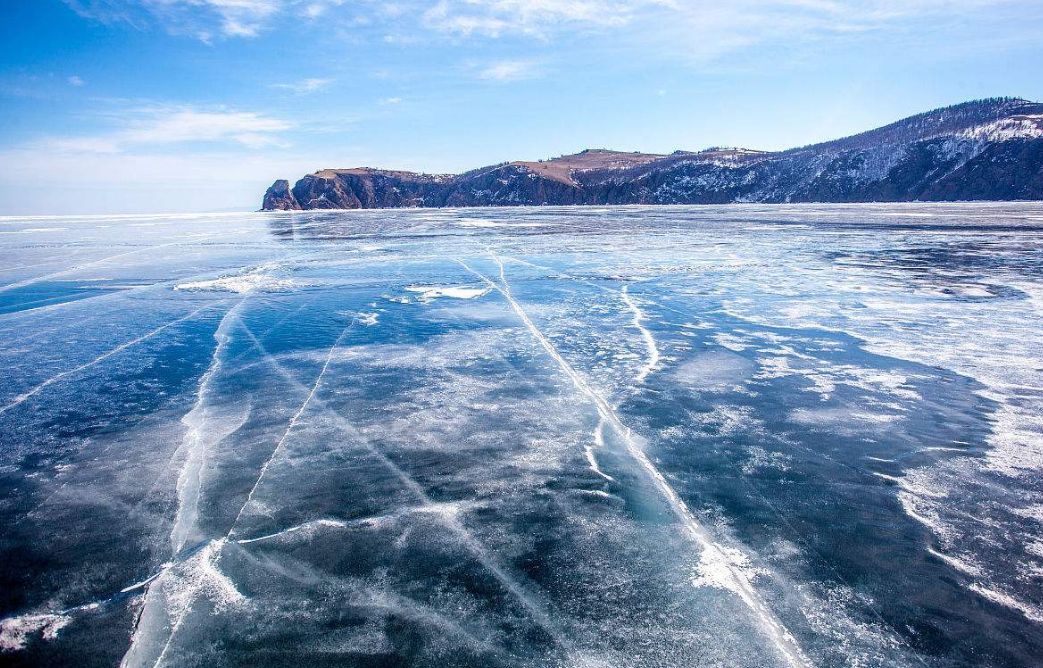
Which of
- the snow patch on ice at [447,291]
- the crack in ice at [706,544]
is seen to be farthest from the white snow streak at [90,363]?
the crack in ice at [706,544]

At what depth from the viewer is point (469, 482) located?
436 cm

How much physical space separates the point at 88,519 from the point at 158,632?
159 cm

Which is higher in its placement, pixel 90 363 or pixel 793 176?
pixel 793 176

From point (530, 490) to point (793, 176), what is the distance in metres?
127

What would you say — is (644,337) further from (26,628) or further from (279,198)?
(279,198)

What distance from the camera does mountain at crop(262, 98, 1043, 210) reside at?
3497 inches

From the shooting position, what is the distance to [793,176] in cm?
11369

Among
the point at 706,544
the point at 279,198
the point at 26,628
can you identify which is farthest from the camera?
the point at 279,198

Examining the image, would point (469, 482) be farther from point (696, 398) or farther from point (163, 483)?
point (696, 398)

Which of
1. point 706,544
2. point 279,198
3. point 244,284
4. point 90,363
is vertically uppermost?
point 279,198

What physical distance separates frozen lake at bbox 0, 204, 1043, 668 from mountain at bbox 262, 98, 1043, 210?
10437 cm

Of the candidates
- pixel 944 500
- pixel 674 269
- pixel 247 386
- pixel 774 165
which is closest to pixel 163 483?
pixel 247 386

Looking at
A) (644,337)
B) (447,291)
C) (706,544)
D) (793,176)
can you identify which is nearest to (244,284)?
(447,291)

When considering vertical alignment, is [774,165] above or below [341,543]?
above
